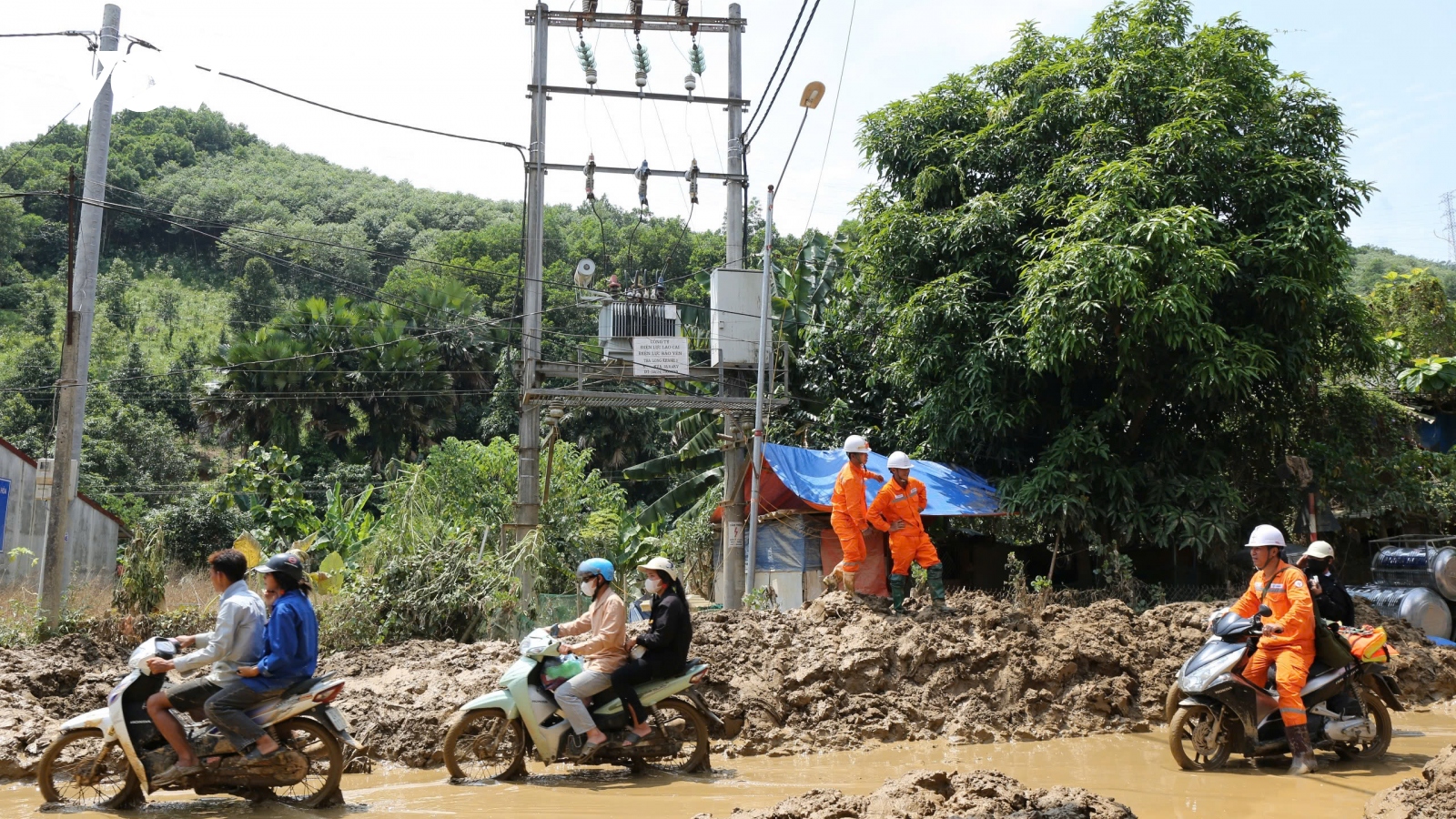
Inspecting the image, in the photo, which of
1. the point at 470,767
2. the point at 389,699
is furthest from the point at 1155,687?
the point at 389,699

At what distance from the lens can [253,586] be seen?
1551 centimetres

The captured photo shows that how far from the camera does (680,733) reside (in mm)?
7992

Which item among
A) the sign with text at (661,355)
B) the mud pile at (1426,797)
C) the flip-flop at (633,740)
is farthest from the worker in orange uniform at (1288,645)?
Answer: the sign with text at (661,355)

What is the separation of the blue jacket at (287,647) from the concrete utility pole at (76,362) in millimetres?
8118

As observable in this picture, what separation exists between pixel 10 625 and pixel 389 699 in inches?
300

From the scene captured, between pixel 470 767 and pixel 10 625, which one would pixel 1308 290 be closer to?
pixel 470 767

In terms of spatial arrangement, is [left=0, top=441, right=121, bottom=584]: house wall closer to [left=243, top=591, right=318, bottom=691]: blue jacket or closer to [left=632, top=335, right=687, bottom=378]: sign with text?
[left=632, top=335, right=687, bottom=378]: sign with text

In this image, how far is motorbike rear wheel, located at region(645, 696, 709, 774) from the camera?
770cm

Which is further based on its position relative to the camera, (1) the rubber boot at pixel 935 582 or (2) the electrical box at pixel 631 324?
(2) the electrical box at pixel 631 324

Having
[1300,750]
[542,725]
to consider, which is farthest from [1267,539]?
[542,725]

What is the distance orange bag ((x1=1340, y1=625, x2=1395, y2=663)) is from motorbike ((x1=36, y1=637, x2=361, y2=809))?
7035 millimetres

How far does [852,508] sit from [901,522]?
0.53 m

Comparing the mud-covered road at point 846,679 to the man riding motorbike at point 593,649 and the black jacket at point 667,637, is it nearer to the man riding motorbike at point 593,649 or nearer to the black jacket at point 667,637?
the black jacket at point 667,637

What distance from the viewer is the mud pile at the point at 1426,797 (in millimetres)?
5426
